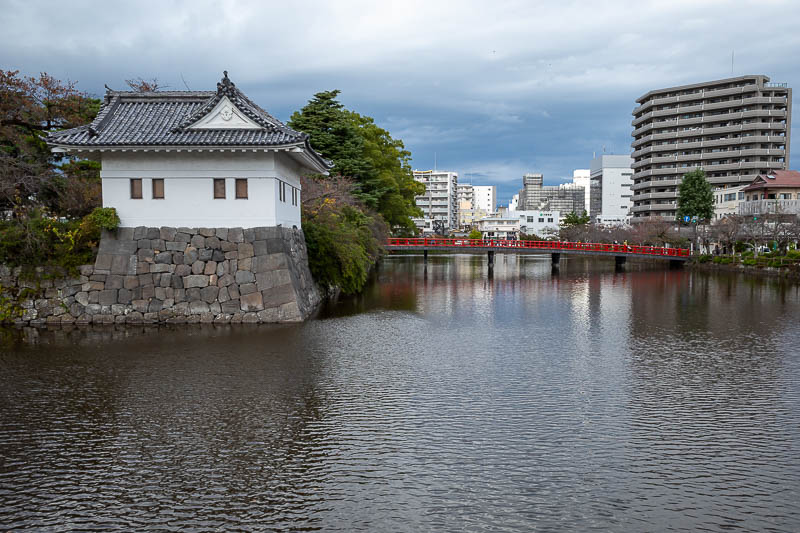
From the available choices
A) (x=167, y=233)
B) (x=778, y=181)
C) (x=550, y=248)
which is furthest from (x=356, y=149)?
(x=778, y=181)

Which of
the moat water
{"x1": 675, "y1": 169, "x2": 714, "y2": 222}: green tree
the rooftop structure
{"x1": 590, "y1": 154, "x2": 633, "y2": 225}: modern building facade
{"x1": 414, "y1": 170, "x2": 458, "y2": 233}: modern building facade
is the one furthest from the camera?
{"x1": 414, "y1": 170, "x2": 458, "y2": 233}: modern building facade

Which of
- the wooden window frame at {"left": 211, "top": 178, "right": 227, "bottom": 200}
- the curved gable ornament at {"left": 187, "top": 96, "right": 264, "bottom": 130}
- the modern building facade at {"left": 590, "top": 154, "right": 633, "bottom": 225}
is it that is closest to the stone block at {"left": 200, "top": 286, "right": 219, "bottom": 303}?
the wooden window frame at {"left": 211, "top": 178, "right": 227, "bottom": 200}

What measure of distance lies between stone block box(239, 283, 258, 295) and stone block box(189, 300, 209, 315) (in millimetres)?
1291

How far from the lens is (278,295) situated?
1944cm

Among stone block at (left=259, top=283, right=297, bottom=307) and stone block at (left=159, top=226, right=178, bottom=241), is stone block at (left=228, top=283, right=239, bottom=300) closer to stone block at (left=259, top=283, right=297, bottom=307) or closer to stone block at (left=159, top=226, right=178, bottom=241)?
stone block at (left=259, top=283, right=297, bottom=307)

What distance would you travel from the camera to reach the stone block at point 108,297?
19.0 m

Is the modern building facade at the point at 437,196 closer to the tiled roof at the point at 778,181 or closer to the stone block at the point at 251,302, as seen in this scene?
the tiled roof at the point at 778,181

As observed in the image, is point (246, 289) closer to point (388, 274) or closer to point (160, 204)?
point (160, 204)

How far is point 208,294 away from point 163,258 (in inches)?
76.3

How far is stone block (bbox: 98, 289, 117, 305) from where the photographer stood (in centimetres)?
1905

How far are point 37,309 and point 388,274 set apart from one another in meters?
27.7

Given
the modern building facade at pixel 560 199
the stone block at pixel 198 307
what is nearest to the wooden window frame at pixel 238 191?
the stone block at pixel 198 307

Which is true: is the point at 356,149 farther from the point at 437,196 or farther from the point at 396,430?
the point at 437,196

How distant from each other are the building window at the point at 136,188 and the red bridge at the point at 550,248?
3028cm
